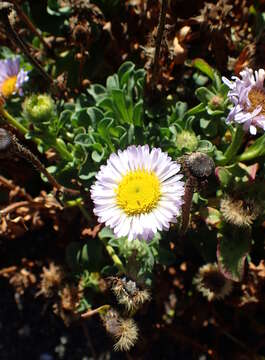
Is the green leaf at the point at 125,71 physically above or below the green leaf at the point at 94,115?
above

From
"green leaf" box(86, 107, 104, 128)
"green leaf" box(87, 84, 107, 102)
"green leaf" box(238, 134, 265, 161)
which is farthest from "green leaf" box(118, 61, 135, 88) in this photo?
"green leaf" box(238, 134, 265, 161)

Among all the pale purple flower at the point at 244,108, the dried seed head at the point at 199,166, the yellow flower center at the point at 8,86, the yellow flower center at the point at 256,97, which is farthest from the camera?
the yellow flower center at the point at 8,86

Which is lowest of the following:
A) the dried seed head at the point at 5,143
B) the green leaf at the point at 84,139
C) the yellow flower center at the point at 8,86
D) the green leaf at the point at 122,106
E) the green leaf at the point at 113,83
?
the dried seed head at the point at 5,143

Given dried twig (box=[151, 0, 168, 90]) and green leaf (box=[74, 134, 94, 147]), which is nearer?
dried twig (box=[151, 0, 168, 90])

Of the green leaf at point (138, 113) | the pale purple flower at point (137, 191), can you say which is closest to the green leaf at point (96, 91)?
the green leaf at point (138, 113)

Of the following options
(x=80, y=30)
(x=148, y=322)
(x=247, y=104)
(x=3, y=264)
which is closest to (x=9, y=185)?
(x=3, y=264)

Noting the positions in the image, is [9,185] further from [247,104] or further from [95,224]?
[247,104]

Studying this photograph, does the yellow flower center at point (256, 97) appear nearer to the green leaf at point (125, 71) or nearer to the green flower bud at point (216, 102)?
the green flower bud at point (216, 102)

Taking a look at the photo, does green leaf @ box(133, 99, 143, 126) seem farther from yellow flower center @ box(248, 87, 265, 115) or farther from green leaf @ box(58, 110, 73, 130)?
yellow flower center @ box(248, 87, 265, 115)

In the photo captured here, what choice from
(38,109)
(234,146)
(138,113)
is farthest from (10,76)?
(234,146)
